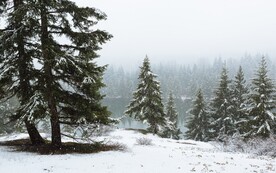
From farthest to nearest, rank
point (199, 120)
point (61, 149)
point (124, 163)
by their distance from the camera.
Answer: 1. point (199, 120)
2. point (61, 149)
3. point (124, 163)

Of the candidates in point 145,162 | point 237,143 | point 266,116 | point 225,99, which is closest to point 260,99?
point 266,116

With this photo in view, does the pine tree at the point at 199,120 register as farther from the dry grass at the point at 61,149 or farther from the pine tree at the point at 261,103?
the dry grass at the point at 61,149

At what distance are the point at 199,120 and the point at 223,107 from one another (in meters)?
5.12

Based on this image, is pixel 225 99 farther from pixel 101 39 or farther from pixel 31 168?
pixel 31 168

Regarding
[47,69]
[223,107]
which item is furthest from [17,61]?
[223,107]

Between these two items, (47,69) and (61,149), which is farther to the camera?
(61,149)

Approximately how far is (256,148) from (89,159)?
15326 millimetres

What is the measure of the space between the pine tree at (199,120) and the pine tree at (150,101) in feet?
32.4

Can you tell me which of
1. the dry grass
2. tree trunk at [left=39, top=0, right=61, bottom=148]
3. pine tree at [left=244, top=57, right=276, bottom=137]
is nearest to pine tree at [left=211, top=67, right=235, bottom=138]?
pine tree at [left=244, top=57, right=276, bottom=137]

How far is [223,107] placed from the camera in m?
42.1

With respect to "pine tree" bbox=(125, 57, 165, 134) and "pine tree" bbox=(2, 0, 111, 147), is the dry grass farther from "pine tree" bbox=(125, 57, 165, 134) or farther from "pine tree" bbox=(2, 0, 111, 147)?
"pine tree" bbox=(125, 57, 165, 134)

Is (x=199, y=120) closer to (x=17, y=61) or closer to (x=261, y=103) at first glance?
(x=261, y=103)

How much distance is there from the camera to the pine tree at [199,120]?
45344 mm

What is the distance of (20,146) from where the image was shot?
56.5 ft
